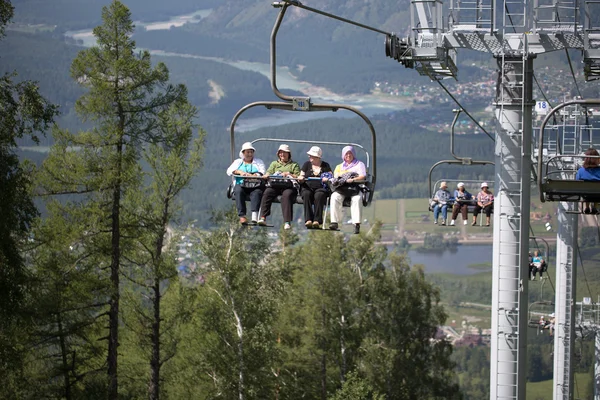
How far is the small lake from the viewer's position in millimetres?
166625

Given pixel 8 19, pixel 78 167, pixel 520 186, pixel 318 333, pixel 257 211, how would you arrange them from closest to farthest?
pixel 520 186 < pixel 257 211 < pixel 8 19 < pixel 78 167 < pixel 318 333

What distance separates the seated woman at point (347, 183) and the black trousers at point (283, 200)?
56 centimetres

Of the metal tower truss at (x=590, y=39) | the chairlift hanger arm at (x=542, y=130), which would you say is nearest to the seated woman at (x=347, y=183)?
the chairlift hanger arm at (x=542, y=130)

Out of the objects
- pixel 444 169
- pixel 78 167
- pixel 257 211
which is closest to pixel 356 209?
pixel 257 211

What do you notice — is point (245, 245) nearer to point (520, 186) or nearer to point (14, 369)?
point (14, 369)

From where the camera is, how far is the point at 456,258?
6855 inches

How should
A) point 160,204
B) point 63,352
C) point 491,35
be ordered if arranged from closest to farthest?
point 491,35 < point 63,352 < point 160,204

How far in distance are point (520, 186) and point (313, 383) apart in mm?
25741

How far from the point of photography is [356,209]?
1596cm

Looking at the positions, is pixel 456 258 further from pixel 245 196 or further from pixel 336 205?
pixel 336 205

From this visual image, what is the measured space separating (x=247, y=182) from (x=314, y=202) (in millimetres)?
1051

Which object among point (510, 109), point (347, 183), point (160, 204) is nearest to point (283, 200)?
point (347, 183)

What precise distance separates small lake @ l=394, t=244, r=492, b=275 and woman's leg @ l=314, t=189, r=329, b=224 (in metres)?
150

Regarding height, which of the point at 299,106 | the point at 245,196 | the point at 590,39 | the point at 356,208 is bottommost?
the point at 356,208
